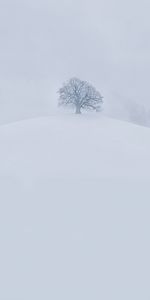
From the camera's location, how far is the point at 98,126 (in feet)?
57.2

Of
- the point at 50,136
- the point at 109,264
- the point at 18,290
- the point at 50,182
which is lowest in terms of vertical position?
the point at 18,290

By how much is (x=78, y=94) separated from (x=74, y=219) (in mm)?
10514

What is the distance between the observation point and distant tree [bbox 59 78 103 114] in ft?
61.1

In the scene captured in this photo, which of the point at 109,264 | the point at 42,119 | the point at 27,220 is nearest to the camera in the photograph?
the point at 109,264

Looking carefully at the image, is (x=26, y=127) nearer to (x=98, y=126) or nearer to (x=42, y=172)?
(x=98, y=126)

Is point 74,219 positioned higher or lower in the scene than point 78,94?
lower

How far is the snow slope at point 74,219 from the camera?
26.3ft

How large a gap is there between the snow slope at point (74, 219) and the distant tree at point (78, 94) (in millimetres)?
3900

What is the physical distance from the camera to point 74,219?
996cm

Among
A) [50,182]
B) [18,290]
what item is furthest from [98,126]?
[18,290]

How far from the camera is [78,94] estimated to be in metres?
18.6

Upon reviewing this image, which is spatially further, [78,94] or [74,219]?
[78,94]

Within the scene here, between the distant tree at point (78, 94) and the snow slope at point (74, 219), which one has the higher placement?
the distant tree at point (78, 94)

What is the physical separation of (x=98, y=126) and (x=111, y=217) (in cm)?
825
